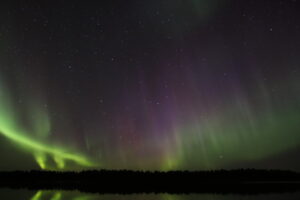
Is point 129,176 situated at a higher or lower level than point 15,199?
lower

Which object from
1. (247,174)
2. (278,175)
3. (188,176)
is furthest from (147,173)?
(278,175)

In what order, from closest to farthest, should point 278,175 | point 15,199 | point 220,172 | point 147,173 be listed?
point 15,199, point 278,175, point 220,172, point 147,173

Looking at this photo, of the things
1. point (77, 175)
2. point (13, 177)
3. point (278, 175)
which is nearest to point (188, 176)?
point (278, 175)

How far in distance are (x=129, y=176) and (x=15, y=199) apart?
48246 mm

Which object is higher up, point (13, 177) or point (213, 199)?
point (213, 199)

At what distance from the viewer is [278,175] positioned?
61188 millimetres

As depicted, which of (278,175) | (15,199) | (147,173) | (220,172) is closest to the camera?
(15,199)

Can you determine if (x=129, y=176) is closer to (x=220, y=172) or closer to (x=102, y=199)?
(x=220, y=172)

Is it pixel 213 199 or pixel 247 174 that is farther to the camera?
pixel 247 174

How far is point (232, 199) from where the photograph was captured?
61.9ft

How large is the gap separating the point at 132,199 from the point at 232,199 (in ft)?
18.6

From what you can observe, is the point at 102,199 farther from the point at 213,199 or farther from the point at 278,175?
the point at 278,175

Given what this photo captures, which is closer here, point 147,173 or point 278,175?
point 278,175

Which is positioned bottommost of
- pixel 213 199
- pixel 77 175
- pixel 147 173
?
pixel 147 173
